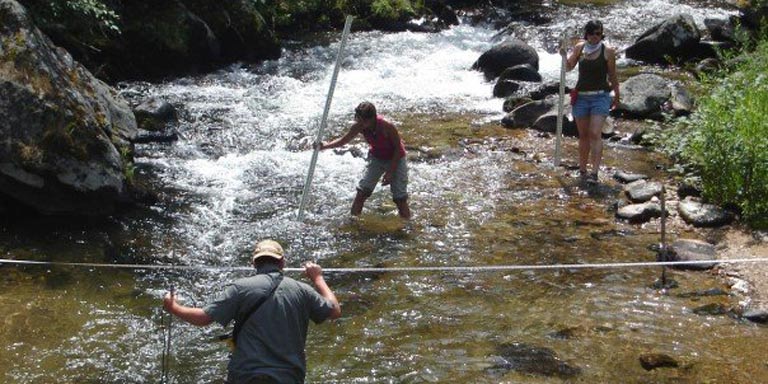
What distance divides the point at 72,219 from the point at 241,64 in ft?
30.4

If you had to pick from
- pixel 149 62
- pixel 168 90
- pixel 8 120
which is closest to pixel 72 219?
pixel 8 120

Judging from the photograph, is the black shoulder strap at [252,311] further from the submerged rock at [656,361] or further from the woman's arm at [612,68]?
the woman's arm at [612,68]

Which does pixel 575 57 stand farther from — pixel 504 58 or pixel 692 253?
pixel 504 58

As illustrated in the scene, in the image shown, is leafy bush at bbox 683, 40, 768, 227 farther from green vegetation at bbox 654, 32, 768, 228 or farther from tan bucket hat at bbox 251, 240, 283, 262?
tan bucket hat at bbox 251, 240, 283, 262

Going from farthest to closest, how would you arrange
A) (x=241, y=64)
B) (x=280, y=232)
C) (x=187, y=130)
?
1. (x=241, y=64)
2. (x=187, y=130)
3. (x=280, y=232)

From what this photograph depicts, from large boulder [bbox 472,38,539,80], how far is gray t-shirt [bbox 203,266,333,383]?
13388 mm

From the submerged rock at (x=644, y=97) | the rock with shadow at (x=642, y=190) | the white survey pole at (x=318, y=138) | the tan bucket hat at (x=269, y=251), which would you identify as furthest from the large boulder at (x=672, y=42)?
the tan bucket hat at (x=269, y=251)

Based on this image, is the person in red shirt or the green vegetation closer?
the green vegetation

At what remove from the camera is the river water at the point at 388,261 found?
7.39m

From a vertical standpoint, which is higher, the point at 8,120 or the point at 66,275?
the point at 8,120

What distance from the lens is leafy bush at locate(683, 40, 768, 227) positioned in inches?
393

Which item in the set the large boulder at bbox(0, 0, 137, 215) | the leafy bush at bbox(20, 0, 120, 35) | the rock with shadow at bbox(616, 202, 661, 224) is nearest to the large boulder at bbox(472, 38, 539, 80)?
the leafy bush at bbox(20, 0, 120, 35)

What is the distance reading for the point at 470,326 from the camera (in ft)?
26.4

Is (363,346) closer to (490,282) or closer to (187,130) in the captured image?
(490,282)
